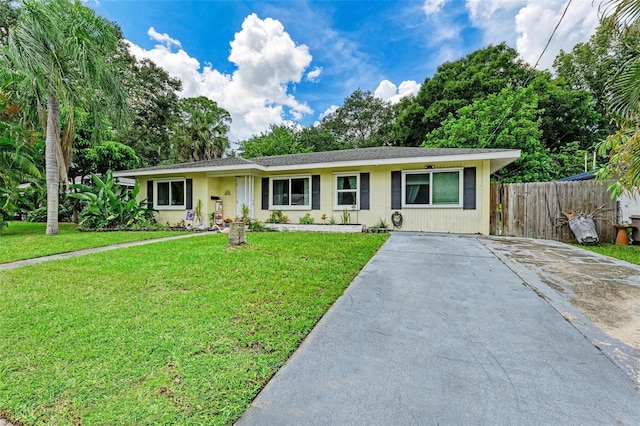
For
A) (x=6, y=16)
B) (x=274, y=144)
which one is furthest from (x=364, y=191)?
(x=6, y=16)

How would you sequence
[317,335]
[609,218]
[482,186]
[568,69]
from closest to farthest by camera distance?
[317,335] < [609,218] < [482,186] < [568,69]

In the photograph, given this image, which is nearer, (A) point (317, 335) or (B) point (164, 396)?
(B) point (164, 396)

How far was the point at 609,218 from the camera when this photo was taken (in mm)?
7922

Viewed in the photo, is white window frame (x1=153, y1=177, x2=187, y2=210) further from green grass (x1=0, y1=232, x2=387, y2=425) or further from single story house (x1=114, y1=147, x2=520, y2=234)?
green grass (x1=0, y1=232, x2=387, y2=425)

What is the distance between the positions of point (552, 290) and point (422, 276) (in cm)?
159

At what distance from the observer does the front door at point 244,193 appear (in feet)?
38.3

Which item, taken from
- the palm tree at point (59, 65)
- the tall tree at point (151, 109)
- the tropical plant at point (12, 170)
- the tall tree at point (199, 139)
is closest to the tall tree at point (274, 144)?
the tall tree at point (199, 139)

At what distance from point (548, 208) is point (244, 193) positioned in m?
10.7

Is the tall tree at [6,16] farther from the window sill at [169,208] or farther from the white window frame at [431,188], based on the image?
the white window frame at [431,188]

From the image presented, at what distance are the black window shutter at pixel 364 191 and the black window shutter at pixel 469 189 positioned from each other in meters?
3.19

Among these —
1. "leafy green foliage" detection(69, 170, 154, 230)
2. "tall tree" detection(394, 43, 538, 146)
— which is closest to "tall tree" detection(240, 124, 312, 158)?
"tall tree" detection(394, 43, 538, 146)

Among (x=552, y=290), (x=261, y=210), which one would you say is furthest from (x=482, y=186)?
(x=261, y=210)

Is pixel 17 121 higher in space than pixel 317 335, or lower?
higher

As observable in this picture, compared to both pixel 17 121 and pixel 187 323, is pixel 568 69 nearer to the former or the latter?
pixel 187 323
